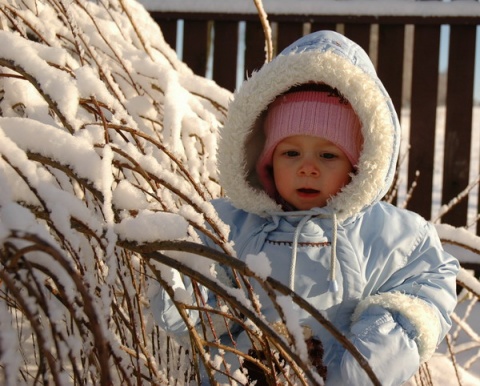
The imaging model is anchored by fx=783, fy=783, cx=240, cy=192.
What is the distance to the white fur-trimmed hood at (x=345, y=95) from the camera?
55.9 inches

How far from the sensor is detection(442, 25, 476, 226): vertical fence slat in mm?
3781

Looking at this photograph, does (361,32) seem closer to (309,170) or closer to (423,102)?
(423,102)

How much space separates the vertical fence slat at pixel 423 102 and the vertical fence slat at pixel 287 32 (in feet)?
1.89

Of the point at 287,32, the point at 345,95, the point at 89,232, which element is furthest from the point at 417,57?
the point at 89,232

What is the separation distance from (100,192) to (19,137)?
0.51ft

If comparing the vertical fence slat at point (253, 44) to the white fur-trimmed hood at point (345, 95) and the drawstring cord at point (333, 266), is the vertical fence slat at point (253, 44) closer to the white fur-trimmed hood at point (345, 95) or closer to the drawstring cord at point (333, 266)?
the white fur-trimmed hood at point (345, 95)

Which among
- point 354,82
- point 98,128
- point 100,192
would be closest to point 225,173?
point 354,82

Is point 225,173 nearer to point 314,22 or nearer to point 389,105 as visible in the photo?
point 389,105

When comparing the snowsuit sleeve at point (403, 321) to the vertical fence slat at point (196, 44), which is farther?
the vertical fence slat at point (196, 44)

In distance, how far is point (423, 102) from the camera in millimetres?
3855

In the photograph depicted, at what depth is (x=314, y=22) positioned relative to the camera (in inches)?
151

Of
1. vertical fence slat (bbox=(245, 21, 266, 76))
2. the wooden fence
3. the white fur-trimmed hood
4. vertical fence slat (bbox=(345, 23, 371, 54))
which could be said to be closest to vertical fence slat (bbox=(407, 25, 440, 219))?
the wooden fence

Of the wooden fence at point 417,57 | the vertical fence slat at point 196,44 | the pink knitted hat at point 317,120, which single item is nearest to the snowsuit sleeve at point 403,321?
the pink knitted hat at point 317,120

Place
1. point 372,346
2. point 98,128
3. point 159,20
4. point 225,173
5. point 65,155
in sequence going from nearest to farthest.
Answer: point 65,155
point 98,128
point 372,346
point 225,173
point 159,20
